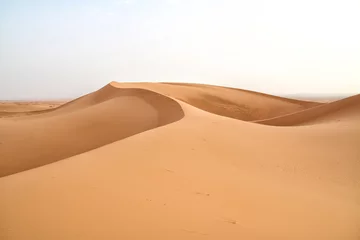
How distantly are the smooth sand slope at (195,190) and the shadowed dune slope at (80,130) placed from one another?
8.47 feet

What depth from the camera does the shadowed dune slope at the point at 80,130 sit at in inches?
268

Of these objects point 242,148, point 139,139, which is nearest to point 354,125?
point 242,148

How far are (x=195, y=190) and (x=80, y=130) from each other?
231 inches

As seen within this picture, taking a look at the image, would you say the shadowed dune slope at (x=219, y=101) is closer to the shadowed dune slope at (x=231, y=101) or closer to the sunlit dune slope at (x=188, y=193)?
the shadowed dune slope at (x=231, y=101)

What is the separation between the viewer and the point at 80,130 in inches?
329

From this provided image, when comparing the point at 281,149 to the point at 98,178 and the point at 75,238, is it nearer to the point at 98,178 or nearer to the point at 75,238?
the point at 98,178

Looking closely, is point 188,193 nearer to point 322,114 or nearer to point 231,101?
point 322,114

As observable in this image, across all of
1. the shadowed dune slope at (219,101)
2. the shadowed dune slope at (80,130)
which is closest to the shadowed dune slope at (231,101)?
the shadowed dune slope at (219,101)

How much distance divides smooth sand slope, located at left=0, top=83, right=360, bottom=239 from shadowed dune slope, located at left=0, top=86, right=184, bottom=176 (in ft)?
8.47

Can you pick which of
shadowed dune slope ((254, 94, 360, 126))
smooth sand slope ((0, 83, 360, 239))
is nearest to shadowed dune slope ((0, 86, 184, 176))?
smooth sand slope ((0, 83, 360, 239))

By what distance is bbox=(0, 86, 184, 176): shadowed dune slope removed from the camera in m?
6.81

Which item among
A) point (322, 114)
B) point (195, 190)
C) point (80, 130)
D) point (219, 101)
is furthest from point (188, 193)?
point (219, 101)

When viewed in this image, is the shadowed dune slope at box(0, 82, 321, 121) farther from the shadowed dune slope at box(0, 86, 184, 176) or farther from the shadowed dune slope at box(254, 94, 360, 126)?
the shadowed dune slope at box(254, 94, 360, 126)

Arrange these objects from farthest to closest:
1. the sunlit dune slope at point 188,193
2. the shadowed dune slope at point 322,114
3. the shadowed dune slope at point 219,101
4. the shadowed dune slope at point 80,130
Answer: the shadowed dune slope at point 219,101, the shadowed dune slope at point 322,114, the shadowed dune slope at point 80,130, the sunlit dune slope at point 188,193
